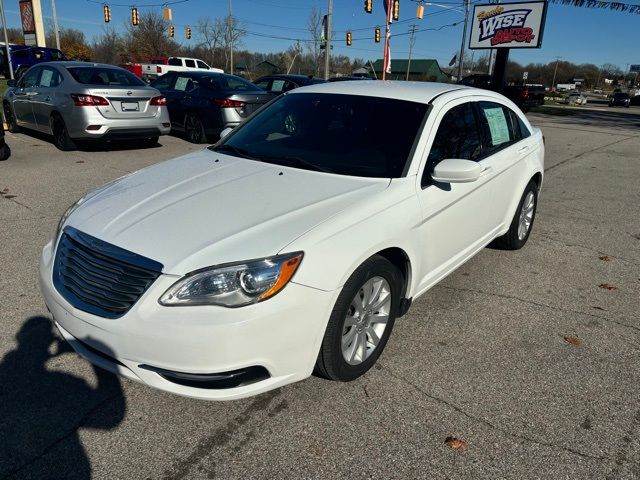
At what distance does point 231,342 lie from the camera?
215cm

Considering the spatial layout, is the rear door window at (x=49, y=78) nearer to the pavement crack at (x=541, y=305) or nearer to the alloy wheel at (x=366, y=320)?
the pavement crack at (x=541, y=305)

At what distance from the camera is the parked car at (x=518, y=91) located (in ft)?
85.4

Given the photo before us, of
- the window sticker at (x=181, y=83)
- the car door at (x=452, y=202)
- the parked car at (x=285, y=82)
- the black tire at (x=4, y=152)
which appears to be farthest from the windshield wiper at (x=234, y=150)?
the parked car at (x=285, y=82)

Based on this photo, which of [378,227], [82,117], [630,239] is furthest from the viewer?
[82,117]

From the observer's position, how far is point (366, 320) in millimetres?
2777

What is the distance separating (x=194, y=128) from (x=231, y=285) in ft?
30.7

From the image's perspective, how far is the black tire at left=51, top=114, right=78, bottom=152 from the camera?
29.8 ft

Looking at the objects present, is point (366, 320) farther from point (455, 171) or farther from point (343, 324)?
point (455, 171)

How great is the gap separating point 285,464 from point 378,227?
4.07 ft

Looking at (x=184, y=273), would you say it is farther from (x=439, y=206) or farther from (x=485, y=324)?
(x=485, y=324)

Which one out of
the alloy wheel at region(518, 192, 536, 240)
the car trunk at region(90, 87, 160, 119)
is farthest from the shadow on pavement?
the alloy wheel at region(518, 192, 536, 240)

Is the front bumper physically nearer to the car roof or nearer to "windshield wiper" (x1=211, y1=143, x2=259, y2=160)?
"windshield wiper" (x1=211, y1=143, x2=259, y2=160)

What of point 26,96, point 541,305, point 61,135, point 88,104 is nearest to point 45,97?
point 61,135

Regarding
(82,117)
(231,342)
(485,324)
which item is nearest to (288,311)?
(231,342)
